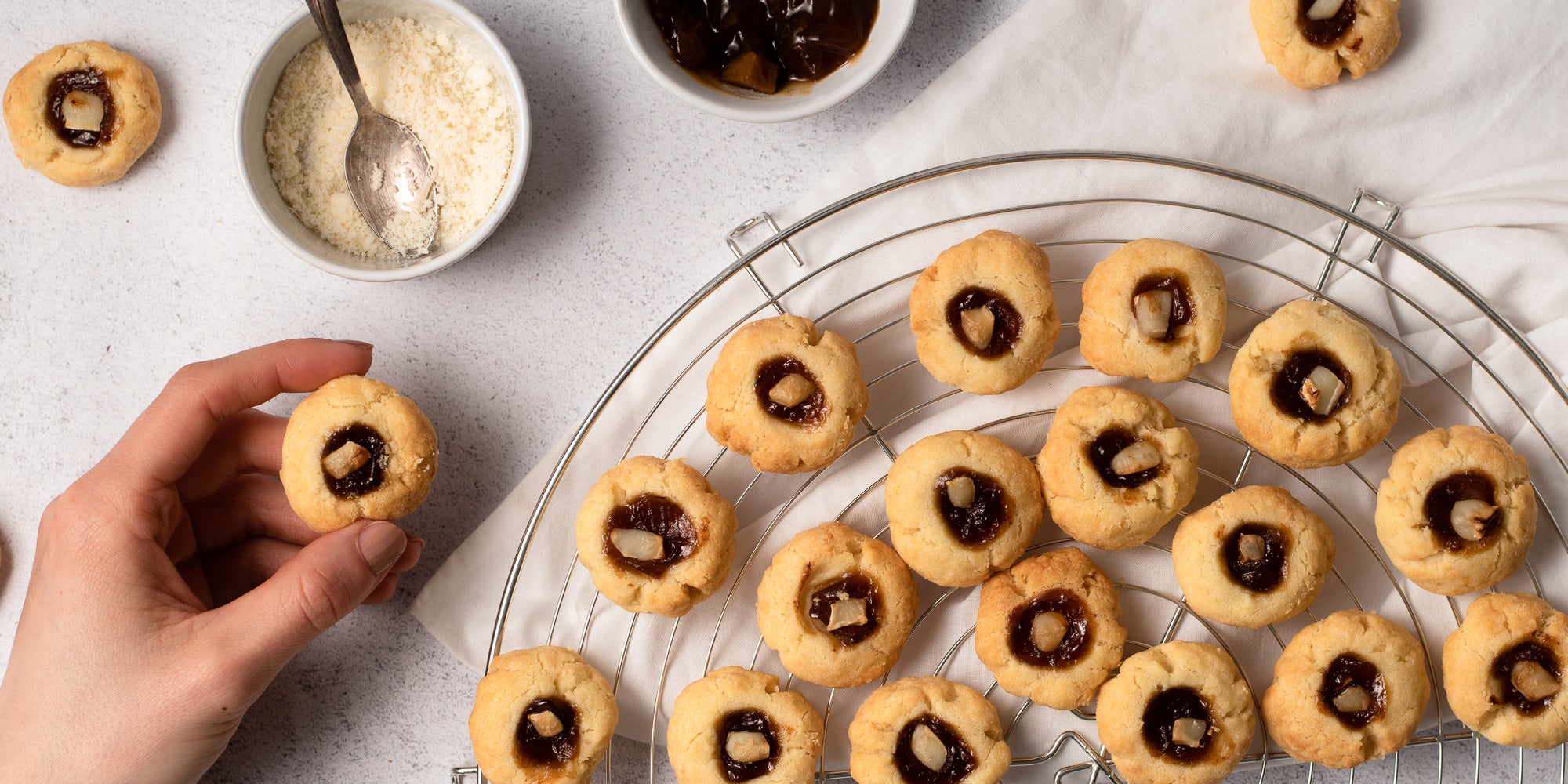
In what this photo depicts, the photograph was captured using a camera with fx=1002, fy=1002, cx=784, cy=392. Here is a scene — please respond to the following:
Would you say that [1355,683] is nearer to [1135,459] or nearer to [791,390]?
[1135,459]

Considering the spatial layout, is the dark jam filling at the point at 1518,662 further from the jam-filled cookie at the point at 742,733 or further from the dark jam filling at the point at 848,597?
the jam-filled cookie at the point at 742,733

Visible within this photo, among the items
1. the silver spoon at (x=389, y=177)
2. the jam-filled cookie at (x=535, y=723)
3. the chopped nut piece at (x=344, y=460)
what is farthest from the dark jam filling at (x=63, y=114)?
the jam-filled cookie at (x=535, y=723)

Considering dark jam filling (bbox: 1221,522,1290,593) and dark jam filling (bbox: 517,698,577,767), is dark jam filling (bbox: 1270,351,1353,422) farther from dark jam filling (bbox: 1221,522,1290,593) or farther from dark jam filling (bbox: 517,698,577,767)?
dark jam filling (bbox: 517,698,577,767)

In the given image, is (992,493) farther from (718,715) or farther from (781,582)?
(718,715)

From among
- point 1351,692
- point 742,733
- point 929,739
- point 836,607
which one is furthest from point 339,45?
point 1351,692

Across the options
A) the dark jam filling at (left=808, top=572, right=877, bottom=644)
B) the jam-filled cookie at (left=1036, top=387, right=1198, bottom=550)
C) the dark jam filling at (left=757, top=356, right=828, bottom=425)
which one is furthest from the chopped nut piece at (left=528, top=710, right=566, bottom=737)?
the jam-filled cookie at (left=1036, top=387, right=1198, bottom=550)
